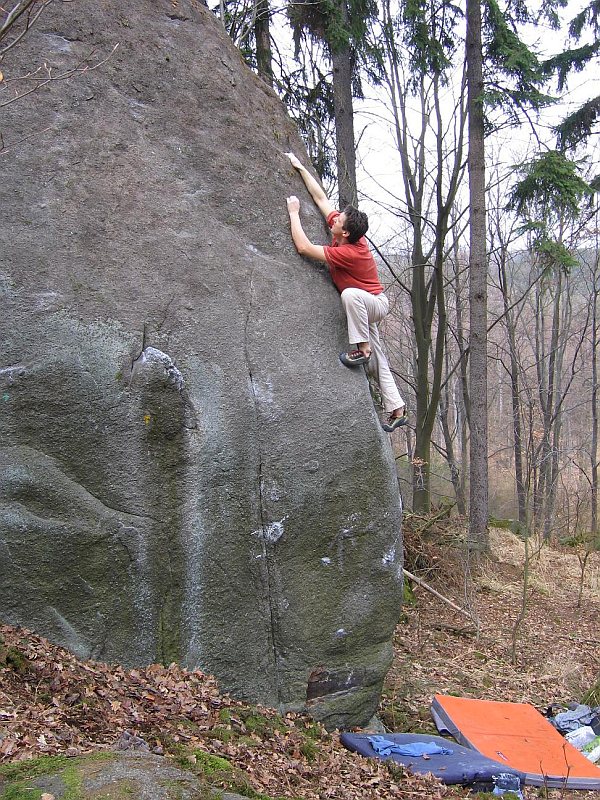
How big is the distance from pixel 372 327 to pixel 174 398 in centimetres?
195

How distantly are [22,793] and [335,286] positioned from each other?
441cm

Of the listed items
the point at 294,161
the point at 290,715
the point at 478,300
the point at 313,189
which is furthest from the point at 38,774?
the point at 478,300

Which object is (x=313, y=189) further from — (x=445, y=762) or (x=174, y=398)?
(x=445, y=762)

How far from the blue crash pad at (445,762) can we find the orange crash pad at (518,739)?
0.74 ft

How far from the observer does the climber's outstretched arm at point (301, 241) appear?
6047mm

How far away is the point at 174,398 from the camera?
5.25m

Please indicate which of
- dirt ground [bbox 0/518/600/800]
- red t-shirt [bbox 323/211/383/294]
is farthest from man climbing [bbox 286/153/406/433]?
dirt ground [bbox 0/518/600/800]

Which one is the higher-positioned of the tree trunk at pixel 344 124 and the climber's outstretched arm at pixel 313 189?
the tree trunk at pixel 344 124

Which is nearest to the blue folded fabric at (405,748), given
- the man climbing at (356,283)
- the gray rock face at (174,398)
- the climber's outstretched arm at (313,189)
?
the gray rock face at (174,398)

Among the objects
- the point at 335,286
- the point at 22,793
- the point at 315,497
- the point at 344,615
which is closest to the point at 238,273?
the point at 335,286

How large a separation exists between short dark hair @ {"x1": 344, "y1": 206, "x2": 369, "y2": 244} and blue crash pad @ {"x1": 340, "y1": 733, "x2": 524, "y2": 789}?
155 inches

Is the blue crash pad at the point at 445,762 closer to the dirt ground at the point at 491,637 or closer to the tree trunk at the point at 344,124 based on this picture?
the dirt ground at the point at 491,637

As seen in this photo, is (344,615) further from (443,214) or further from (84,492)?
(443,214)

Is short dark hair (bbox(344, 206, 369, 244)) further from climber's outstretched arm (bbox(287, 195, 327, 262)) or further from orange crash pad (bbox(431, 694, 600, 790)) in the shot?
orange crash pad (bbox(431, 694, 600, 790))
